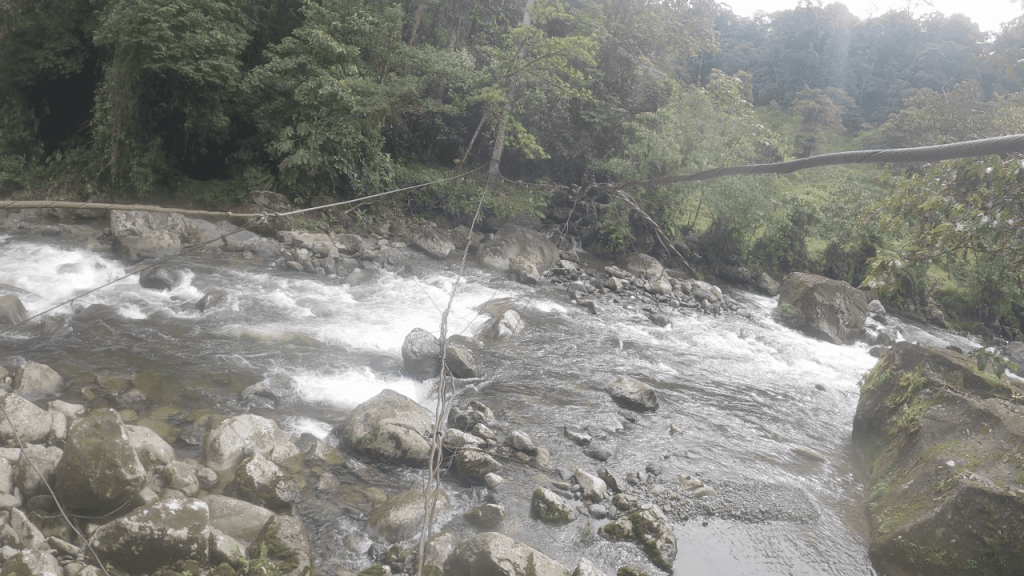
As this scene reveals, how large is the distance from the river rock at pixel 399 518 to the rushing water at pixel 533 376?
0.18 m

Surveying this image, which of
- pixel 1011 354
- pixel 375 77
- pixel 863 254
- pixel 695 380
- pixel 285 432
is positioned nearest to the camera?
pixel 285 432

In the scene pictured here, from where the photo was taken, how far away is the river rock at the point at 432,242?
13383mm

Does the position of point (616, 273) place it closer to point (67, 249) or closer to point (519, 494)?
point (519, 494)

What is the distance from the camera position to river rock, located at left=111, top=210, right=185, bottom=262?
10.1m

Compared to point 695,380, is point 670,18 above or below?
above

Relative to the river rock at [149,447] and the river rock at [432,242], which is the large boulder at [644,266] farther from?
the river rock at [149,447]

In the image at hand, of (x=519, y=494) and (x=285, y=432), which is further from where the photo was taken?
(x=285, y=432)

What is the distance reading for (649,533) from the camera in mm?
4695

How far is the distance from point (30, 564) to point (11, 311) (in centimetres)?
547

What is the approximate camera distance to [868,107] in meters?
35.6

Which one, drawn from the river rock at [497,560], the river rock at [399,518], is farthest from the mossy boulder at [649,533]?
the river rock at [399,518]

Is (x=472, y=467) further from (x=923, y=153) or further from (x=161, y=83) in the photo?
(x=161, y=83)

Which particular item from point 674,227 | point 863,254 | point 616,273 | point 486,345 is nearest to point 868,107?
point 863,254

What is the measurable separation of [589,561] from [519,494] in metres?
1.05
